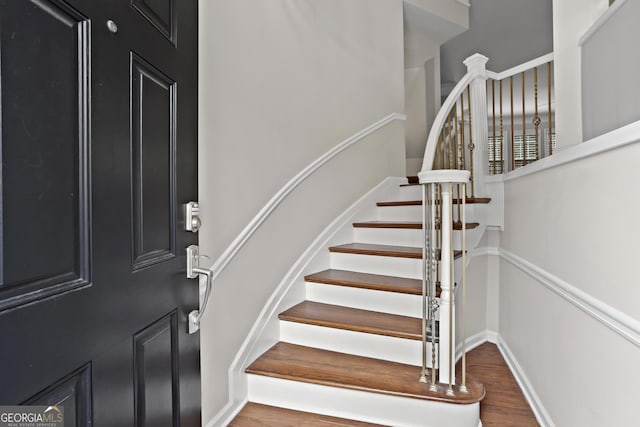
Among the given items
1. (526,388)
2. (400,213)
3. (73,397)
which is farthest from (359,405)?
(400,213)

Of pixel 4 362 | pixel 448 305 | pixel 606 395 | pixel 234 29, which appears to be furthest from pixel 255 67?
pixel 606 395

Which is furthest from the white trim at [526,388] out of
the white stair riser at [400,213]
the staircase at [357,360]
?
the white stair riser at [400,213]

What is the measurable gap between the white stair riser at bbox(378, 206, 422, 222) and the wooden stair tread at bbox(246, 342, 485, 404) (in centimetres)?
139

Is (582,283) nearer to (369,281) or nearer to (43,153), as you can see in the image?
(369,281)

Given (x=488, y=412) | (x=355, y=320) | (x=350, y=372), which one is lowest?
(x=488, y=412)

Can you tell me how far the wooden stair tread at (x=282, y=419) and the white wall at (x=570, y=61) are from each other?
181cm

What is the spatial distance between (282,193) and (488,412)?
158 centimetres

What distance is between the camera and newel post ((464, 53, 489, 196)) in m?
2.79

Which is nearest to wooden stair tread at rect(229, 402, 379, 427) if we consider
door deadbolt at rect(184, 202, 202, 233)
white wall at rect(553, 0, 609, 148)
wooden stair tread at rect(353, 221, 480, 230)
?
door deadbolt at rect(184, 202, 202, 233)

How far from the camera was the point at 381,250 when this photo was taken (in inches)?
97.7

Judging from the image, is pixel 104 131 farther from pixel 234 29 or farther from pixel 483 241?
pixel 483 241

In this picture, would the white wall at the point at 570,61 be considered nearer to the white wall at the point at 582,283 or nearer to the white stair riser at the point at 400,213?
the white wall at the point at 582,283

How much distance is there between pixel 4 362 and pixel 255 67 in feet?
5.85

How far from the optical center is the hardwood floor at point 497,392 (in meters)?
1.75
